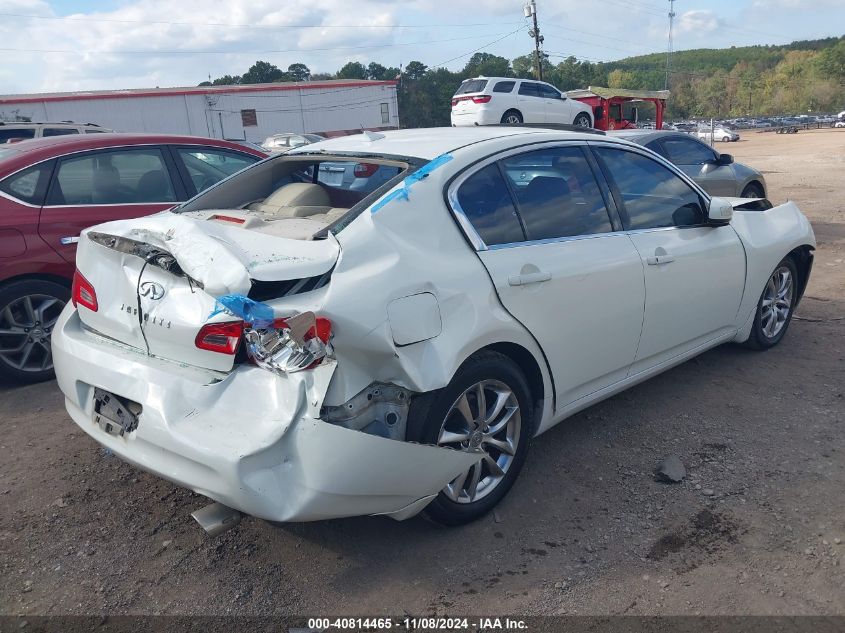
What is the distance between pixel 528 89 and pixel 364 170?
62.5 ft

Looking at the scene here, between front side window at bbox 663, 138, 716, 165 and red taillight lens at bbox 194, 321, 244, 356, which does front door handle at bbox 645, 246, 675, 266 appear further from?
front side window at bbox 663, 138, 716, 165

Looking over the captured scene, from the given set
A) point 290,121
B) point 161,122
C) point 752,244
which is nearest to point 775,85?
point 290,121

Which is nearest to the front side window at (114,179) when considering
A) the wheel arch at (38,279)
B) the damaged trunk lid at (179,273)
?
the wheel arch at (38,279)

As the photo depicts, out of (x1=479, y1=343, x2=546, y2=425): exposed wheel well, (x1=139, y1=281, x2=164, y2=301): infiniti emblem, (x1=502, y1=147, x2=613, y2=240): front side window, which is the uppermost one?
(x1=502, y1=147, x2=613, y2=240): front side window

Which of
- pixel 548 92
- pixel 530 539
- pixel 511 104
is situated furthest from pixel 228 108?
pixel 530 539

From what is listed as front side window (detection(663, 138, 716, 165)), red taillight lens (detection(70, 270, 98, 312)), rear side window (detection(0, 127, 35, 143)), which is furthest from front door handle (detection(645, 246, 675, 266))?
rear side window (detection(0, 127, 35, 143))

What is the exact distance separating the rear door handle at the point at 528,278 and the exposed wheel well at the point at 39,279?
3500 mm

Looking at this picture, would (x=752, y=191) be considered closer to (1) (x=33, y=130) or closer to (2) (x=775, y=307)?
(2) (x=775, y=307)

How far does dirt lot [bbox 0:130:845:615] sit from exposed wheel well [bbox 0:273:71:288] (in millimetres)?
1076

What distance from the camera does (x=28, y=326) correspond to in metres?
5.12

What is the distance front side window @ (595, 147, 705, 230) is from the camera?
4.13 metres

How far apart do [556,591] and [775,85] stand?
12053 centimetres

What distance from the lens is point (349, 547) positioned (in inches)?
126

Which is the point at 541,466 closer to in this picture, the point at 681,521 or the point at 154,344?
the point at 681,521
